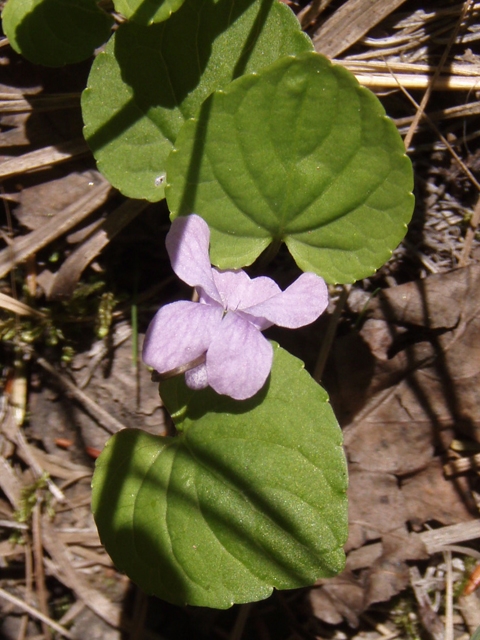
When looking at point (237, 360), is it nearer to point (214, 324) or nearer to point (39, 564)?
point (214, 324)

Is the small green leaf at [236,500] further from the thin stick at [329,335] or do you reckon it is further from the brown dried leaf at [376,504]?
the brown dried leaf at [376,504]

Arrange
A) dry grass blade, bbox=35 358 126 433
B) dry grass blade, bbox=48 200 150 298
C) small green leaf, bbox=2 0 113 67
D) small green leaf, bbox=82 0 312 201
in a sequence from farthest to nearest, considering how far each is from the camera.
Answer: dry grass blade, bbox=35 358 126 433 → dry grass blade, bbox=48 200 150 298 → small green leaf, bbox=2 0 113 67 → small green leaf, bbox=82 0 312 201

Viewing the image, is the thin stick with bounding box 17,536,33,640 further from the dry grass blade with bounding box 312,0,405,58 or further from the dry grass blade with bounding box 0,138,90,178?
the dry grass blade with bounding box 312,0,405,58

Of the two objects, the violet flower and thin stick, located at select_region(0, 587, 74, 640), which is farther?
thin stick, located at select_region(0, 587, 74, 640)

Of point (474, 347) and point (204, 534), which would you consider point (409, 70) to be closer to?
point (474, 347)

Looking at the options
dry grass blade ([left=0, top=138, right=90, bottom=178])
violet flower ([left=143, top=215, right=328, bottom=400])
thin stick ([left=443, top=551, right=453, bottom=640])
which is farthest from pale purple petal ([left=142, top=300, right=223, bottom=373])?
thin stick ([left=443, top=551, right=453, bottom=640])

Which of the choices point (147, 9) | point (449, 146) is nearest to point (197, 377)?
point (147, 9)

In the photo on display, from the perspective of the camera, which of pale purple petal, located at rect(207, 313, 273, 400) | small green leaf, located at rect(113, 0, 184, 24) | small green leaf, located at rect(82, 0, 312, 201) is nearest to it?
pale purple petal, located at rect(207, 313, 273, 400)
